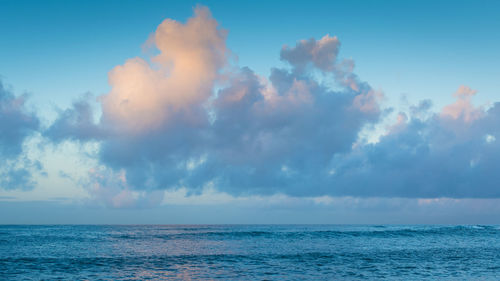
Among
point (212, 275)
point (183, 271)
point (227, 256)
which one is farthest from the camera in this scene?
point (227, 256)

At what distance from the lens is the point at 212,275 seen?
1053 inches

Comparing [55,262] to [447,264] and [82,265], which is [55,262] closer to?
[82,265]

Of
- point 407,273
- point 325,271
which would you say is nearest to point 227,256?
point 325,271

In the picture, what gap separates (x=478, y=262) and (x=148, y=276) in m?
29.5

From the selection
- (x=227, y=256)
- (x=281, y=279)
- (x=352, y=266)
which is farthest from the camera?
(x=227, y=256)

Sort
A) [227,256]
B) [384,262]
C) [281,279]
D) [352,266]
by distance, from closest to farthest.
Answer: [281,279] → [352,266] → [384,262] → [227,256]

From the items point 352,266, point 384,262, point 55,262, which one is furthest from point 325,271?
point 55,262

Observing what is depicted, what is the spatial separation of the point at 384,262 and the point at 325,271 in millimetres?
8449

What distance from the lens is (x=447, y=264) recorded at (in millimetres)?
32750

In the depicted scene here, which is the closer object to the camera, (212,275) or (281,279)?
(281,279)

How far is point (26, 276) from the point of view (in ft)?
88.7

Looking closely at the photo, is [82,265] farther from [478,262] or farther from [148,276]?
[478,262]

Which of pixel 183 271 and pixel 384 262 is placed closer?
pixel 183 271

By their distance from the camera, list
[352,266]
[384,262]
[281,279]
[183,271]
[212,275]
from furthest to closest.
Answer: [384,262]
[352,266]
[183,271]
[212,275]
[281,279]
